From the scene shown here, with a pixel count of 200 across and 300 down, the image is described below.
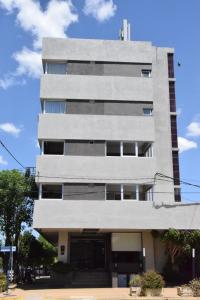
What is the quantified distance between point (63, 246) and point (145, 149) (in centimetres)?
1030

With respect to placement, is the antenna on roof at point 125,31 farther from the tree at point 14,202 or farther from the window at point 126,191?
the tree at point 14,202

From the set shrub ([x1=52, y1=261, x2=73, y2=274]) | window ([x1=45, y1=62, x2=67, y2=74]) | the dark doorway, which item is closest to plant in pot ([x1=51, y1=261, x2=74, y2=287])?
shrub ([x1=52, y1=261, x2=73, y2=274])

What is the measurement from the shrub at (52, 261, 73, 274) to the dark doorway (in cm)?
197

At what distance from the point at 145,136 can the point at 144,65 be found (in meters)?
6.56

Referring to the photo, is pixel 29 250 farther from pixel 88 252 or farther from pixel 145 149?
pixel 145 149

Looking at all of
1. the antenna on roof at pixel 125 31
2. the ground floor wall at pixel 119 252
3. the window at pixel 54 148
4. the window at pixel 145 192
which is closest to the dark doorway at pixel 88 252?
the ground floor wall at pixel 119 252

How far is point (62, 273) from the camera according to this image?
34.1 metres

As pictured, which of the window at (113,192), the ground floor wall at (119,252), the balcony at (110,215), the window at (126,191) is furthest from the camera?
the window at (113,192)

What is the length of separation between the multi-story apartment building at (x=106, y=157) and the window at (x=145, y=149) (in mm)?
101

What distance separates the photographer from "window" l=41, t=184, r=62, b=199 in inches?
1427

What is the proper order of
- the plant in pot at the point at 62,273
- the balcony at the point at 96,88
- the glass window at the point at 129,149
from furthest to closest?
the glass window at the point at 129,149 < the balcony at the point at 96,88 < the plant in pot at the point at 62,273

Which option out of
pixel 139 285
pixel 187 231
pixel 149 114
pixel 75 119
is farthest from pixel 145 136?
pixel 139 285

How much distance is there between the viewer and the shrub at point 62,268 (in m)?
34.1

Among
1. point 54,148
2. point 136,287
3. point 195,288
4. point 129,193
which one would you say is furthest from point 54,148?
point 195,288
